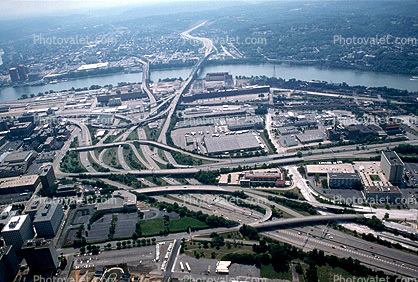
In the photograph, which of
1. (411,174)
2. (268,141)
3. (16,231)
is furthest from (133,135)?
(411,174)

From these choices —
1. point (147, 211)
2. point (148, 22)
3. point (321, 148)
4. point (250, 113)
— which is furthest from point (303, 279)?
point (148, 22)

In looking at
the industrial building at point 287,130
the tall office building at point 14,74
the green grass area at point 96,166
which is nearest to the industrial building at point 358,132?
the industrial building at point 287,130

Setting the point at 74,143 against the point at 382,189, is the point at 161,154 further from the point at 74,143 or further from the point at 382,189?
the point at 382,189

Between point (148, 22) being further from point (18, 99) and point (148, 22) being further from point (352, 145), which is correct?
point (352, 145)

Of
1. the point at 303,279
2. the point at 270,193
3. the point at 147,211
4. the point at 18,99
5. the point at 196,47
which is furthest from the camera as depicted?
the point at 196,47

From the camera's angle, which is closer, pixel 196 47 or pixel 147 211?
pixel 147 211

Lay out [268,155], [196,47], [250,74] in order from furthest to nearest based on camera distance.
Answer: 1. [196,47]
2. [250,74]
3. [268,155]
